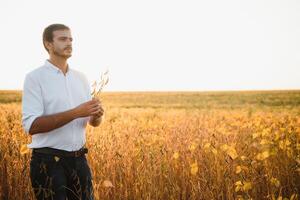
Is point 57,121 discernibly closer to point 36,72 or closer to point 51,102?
point 51,102

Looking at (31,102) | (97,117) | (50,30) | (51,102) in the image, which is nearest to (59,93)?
(51,102)

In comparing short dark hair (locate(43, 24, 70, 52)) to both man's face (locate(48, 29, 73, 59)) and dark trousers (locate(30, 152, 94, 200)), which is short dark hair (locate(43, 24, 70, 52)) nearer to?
man's face (locate(48, 29, 73, 59))

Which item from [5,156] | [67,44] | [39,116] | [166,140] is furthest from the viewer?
[166,140]

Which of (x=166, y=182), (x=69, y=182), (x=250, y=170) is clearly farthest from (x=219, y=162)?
(x=69, y=182)

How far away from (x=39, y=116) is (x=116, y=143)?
6.65 ft

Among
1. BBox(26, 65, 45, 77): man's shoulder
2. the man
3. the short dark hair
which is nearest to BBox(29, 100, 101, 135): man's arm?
the man

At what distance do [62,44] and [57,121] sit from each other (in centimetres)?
55

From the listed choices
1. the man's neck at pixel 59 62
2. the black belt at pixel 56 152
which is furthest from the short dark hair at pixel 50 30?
the black belt at pixel 56 152

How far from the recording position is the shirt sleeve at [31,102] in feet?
6.89

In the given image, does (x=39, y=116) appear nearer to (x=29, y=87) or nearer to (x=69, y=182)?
(x=29, y=87)

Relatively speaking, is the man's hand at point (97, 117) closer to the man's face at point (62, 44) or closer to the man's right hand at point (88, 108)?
the man's right hand at point (88, 108)

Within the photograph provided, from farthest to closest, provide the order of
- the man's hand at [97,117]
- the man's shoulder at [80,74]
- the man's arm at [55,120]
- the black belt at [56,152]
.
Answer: the man's shoulder at [80,74]
the man's hand at [97,117]
the black belt at [56,152]
the man's arm at [55,120]

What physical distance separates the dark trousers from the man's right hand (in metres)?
0.33

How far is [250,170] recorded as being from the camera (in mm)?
3311
